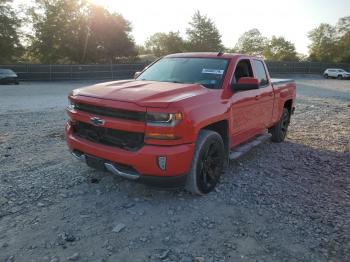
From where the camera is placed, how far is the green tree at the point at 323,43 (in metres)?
75.5

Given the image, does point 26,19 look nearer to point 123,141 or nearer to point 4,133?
point 4,133

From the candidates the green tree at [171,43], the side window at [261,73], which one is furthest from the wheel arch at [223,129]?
the green tree at [171,43]

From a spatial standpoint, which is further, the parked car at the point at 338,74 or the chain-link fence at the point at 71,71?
the parked car at the point at 338,74

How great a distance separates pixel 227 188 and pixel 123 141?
1.72m

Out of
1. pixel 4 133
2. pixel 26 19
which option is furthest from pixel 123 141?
pixel 26 19

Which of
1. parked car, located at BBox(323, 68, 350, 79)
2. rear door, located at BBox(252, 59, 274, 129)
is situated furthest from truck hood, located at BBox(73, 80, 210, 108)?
parked car, located at BBox(323, 68, 350, 79)

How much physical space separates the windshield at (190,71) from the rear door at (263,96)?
1076 mm

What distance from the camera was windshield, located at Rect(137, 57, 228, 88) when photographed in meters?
5.12

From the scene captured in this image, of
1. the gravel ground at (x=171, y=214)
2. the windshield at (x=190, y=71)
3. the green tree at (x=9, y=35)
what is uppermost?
the green tree at (x=9, y=35)

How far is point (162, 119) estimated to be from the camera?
392 cm

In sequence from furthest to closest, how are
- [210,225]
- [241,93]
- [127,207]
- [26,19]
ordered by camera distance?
[26,19] < [241,93] < [127,207] < [210,225]

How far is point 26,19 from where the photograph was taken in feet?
159

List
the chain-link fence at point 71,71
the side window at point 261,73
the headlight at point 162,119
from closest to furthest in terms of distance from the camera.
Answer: the headlight at point 162,119
the side window at point 261,73
the chain-link fence at point 71,71

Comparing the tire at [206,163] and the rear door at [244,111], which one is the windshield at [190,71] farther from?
the tire at [206,163]
